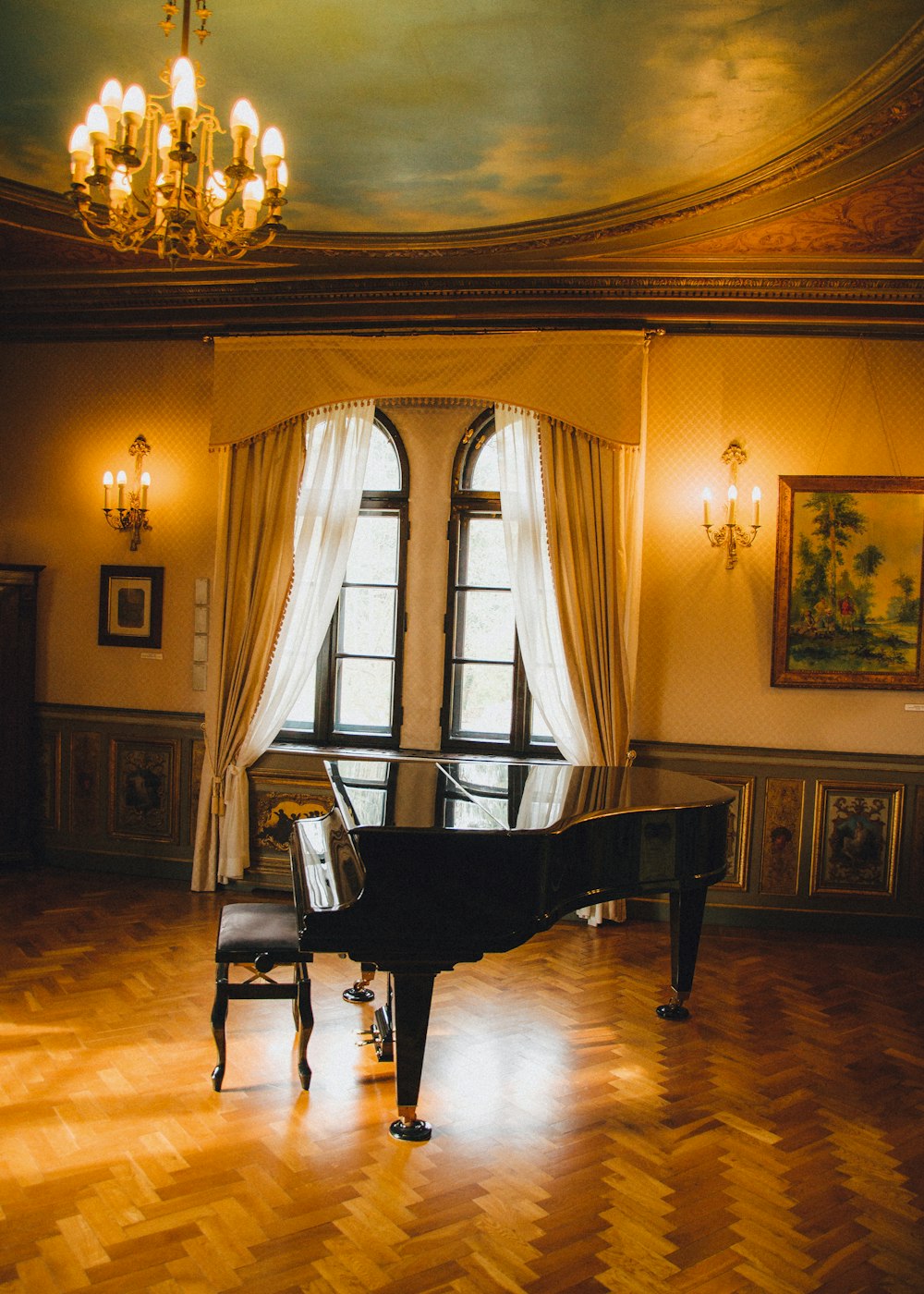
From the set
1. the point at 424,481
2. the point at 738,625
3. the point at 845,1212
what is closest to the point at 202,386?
the point at 424,481

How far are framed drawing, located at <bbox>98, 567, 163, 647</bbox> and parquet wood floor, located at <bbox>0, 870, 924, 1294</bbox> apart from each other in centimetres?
205

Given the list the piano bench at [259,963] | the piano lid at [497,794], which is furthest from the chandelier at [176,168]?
the piano bench at [259,963]

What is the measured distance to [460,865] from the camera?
302cm

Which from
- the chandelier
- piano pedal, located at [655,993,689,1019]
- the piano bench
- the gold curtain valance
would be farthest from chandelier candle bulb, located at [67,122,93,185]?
piano pedal, located at [655,993,689,1019]

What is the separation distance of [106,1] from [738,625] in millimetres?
4164

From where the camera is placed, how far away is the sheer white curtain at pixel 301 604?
19.8ft

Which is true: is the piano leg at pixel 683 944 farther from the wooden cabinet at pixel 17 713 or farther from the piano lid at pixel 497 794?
the wooden cabinet at pixel 17 713

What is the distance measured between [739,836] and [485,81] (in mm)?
4002

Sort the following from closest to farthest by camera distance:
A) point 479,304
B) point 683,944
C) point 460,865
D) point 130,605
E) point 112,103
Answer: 1. point 112,103
2. point 460,865
3. point 683,944
4. point 479,304
5. point 130,605

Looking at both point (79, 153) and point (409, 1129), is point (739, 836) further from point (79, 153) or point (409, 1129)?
point (79, 153)

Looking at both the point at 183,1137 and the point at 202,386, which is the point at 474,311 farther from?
the point at 183,1137

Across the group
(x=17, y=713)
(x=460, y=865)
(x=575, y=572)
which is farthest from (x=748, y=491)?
(x=17, y=713)

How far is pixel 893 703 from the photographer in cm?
567

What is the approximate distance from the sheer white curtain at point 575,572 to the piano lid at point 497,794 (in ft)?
3.34
